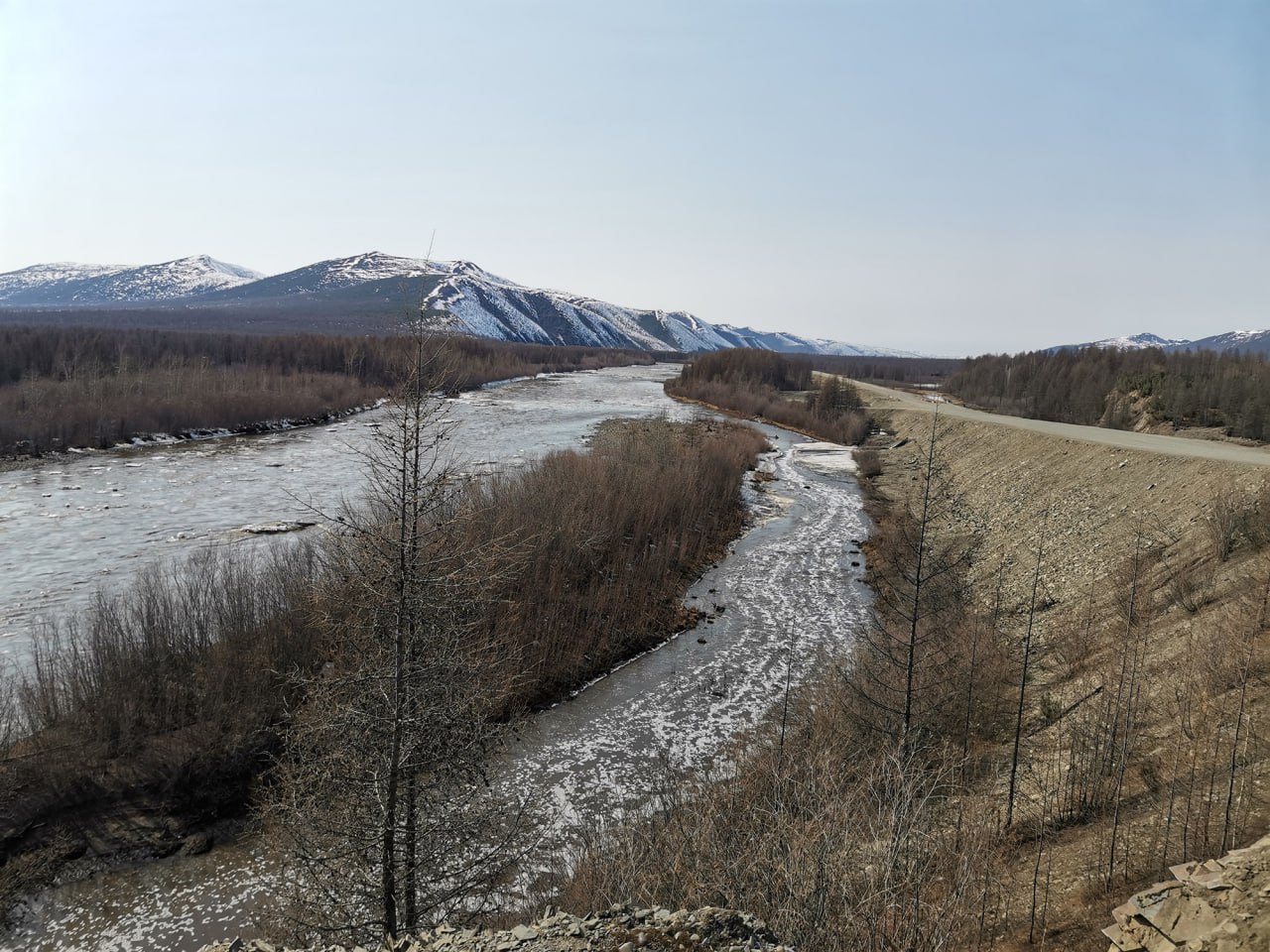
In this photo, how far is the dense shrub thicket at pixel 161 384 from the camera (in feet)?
135

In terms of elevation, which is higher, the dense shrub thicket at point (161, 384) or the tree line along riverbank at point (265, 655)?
the dense shrub thicket at point (161, 384)

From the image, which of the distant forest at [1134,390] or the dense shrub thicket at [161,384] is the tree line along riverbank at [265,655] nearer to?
the dense shrub thicket at [161,384]

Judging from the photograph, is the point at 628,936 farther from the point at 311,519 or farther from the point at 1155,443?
the point at 1155,443

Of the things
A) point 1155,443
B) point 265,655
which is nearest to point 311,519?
point 265,655

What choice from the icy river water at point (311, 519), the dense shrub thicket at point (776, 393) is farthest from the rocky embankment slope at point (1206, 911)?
the dense shrub thicket at point (776, 393)

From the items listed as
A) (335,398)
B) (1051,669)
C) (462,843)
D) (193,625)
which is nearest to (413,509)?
(462,843)

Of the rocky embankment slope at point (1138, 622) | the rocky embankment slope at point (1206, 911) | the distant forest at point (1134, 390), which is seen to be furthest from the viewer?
the distant forest at point (1134, 390)

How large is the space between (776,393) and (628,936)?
235 feet

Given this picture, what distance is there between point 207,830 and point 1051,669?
15.9m

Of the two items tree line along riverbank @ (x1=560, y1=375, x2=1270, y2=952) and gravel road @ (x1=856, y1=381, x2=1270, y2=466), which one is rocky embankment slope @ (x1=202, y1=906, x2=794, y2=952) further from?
gravel road @ (x1=856, y1=381, x2=1270, y2=466)

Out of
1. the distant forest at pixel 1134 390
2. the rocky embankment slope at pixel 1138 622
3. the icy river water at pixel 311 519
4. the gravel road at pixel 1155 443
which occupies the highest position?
the distant forest at pixel 1134 390

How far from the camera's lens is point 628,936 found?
4.73 metres

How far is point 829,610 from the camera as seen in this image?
66.6 feet

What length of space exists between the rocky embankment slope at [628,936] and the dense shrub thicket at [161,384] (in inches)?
829
